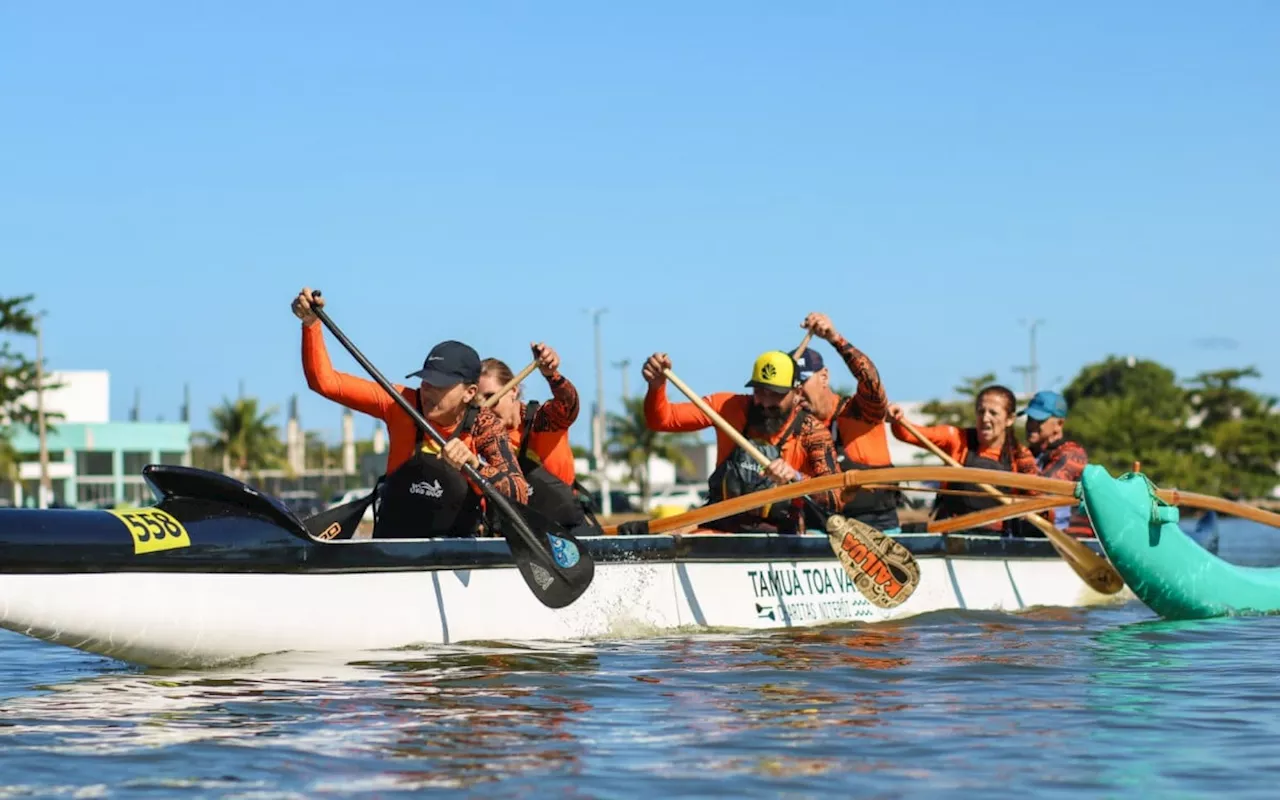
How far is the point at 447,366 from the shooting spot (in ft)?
29.8

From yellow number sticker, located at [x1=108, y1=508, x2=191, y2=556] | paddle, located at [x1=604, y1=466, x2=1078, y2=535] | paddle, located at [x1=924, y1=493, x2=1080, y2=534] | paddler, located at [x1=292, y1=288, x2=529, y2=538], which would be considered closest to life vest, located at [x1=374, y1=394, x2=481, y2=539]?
paddler, located at [x1=292, y1=288, x2=529, y2=538]

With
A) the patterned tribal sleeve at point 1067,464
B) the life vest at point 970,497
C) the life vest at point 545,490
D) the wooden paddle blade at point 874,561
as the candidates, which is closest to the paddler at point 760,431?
the wooden paddle blade at point 874,561

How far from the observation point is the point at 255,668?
837 cm

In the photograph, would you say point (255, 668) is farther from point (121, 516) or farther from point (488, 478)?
point (488, 478)

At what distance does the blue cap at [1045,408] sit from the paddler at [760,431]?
3229 mm

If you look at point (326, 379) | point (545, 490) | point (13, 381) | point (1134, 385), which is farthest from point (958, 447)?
point (1134, 385)

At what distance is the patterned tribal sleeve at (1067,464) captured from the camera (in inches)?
533

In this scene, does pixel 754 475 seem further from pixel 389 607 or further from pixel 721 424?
pixel 389 607

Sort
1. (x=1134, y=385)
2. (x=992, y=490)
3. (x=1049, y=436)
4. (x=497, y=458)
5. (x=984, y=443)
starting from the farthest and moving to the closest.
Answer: (x=1134, y=385), (x=1049, y=436), (x=984, y=443), (x=992, y=490), (x=497, y=458)

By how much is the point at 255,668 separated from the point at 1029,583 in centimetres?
717

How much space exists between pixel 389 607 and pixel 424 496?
→ 0.67 metres

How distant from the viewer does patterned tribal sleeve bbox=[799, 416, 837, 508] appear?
11.6m

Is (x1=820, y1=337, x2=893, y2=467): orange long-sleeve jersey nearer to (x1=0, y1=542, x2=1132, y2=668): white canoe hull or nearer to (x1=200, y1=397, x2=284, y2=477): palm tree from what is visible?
(x1=0, y1=542, x2=1132, y2=668): white canoe hull

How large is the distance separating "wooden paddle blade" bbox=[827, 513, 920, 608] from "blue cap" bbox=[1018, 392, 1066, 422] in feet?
10.6
